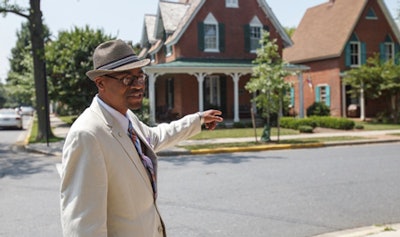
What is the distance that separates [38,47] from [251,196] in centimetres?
1331

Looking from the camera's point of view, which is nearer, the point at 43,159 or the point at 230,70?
the point at 43,159

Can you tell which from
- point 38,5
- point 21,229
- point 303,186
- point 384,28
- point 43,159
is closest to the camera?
point 21,229

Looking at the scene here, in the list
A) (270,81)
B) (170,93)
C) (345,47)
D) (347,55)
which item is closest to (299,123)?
(270,81)

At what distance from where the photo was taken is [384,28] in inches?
1220

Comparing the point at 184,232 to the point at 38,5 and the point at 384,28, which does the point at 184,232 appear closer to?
the point at 38,5

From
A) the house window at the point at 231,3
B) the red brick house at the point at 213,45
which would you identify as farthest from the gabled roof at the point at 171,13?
the house window at the point at 231,3

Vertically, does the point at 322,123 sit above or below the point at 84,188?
below

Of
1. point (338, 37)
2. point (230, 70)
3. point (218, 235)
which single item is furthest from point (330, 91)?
point (218, 235)

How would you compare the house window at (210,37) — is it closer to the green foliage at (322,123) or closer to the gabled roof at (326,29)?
the green foliage at (322,123)

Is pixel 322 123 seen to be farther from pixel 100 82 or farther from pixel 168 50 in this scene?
pixel 100 82

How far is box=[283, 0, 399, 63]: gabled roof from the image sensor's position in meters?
29.7

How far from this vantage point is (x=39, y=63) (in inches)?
701

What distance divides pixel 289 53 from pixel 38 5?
2236 centimetres

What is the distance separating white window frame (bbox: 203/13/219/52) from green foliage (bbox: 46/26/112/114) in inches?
224
